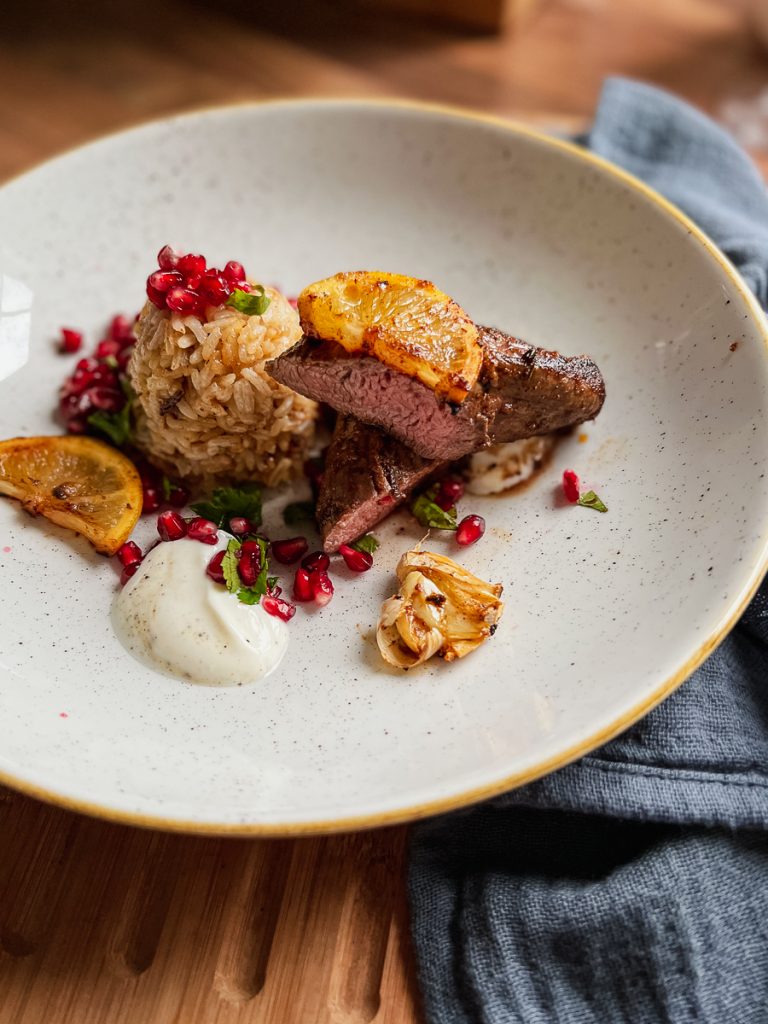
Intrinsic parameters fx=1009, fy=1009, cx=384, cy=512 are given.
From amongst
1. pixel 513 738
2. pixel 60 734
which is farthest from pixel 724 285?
pixel 60 734

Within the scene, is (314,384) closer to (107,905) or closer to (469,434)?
(469,434)

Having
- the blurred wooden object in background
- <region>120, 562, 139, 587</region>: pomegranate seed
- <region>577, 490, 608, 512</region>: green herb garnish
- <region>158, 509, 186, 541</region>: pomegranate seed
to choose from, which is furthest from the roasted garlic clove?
the blurred wooden object in background

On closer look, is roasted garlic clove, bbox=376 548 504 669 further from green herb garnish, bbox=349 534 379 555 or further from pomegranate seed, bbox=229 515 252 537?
pomegranate seed, bbox=229 515 252 537

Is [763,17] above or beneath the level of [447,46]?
above

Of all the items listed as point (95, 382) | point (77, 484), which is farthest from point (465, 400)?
point (95, 382)

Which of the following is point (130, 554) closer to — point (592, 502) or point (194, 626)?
point (194, 626)
